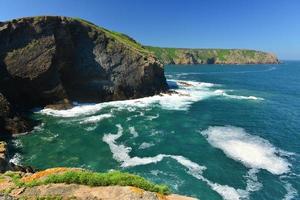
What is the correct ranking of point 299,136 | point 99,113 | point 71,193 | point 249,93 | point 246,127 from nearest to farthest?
1. point 71,193
2. point 299,136
3. point 246,127
4. point 99,113
5. point 249,93

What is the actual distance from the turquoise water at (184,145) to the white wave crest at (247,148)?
0.12 m

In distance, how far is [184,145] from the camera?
47125 millimetres

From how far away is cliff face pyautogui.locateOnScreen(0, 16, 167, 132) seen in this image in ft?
225

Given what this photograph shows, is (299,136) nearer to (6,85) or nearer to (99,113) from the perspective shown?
(99,113)

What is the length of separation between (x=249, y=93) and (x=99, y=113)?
54.5 metres

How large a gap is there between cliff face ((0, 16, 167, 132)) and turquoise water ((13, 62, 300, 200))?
5376mm

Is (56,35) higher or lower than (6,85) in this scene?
higher

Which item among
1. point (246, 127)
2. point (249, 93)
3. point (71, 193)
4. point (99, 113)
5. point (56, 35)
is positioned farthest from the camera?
point (249, 93)

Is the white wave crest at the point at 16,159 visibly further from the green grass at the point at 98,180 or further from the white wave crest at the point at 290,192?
the white wave crest at the point at 290,192

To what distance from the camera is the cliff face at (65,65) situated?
68688 mm

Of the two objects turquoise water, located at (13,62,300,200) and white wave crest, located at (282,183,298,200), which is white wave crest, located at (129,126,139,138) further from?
white wave crest, located at (282,183,298,200)

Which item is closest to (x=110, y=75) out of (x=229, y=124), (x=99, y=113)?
(x=99, y=113)

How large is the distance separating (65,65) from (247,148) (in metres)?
47.2

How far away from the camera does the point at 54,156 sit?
42594 millimetres
